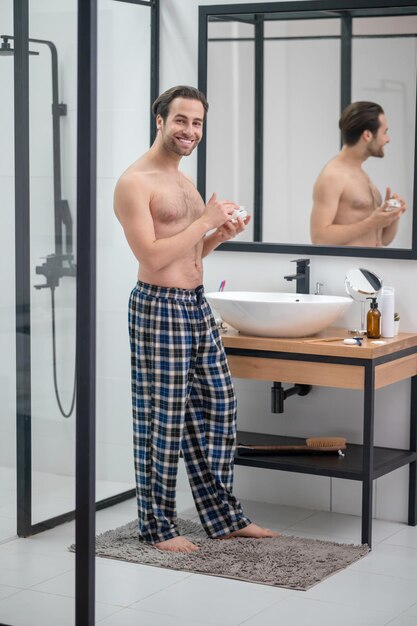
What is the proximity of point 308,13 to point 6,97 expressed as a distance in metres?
1.90

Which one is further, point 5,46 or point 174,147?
point 174,147

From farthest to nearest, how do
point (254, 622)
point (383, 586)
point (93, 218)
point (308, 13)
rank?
1. point (308, 13)
2. point (383, 586)
3. point (254, 622)
4. point (93, 218)

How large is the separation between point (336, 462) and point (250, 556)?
0.54 meters

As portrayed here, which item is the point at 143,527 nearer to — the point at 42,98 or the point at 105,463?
the point at 105,463

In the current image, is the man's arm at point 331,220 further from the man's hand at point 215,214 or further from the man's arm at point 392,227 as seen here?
the man's hand at point 215,214

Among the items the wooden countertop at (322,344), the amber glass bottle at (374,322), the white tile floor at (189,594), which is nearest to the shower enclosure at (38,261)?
the white tile floor at (189,594)

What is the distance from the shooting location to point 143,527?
4.25 meters

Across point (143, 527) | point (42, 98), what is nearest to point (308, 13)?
point (42, 98)

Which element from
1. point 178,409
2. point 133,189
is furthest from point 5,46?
point 178,409

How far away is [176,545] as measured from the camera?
165 inches

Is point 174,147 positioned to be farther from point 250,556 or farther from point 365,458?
point 250,556

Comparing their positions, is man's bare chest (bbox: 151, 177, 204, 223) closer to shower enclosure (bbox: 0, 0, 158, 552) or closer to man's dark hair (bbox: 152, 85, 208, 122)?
man's dark hair (bbox: 152, 85, 208, 122)

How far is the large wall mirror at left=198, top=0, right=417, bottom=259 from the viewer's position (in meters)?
4.46

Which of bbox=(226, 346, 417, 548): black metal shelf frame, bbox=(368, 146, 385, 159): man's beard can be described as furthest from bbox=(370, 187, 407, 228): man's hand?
bbox=(226, 346, 417, 548): black metal shelf frame
